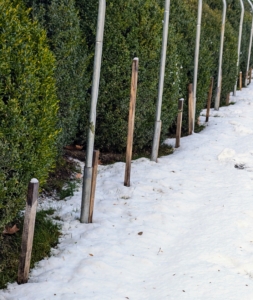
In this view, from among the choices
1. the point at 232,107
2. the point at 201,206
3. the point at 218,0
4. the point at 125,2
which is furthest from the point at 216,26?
the point at 201,206

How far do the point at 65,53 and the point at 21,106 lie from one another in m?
1.83

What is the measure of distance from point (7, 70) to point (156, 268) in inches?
85.9

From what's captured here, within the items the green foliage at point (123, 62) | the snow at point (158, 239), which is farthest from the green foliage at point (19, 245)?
the green foliage at point (123, 62)

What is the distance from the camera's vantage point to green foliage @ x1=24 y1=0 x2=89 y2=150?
517 centimetres

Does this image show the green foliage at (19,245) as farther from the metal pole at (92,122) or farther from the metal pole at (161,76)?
the metal pole at (161,76)

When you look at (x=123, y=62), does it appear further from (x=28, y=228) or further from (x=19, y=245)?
(x=28, y=228)

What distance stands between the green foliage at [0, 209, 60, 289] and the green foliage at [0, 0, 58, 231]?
15.4 inches

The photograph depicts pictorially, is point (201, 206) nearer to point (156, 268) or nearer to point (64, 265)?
point (156, 268)

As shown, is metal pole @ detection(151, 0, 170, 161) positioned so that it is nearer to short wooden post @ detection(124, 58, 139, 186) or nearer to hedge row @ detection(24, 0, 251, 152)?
hedge row @ detection(24, 0, 251, 152)

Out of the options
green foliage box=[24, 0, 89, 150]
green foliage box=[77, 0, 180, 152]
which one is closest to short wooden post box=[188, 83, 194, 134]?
green foliage box=[77, 0, 180, 152]

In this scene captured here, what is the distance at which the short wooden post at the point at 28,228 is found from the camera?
11.3ft

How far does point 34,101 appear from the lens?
3914 millimetres

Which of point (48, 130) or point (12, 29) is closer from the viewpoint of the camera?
point (12, 29)

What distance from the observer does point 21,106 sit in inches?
146
